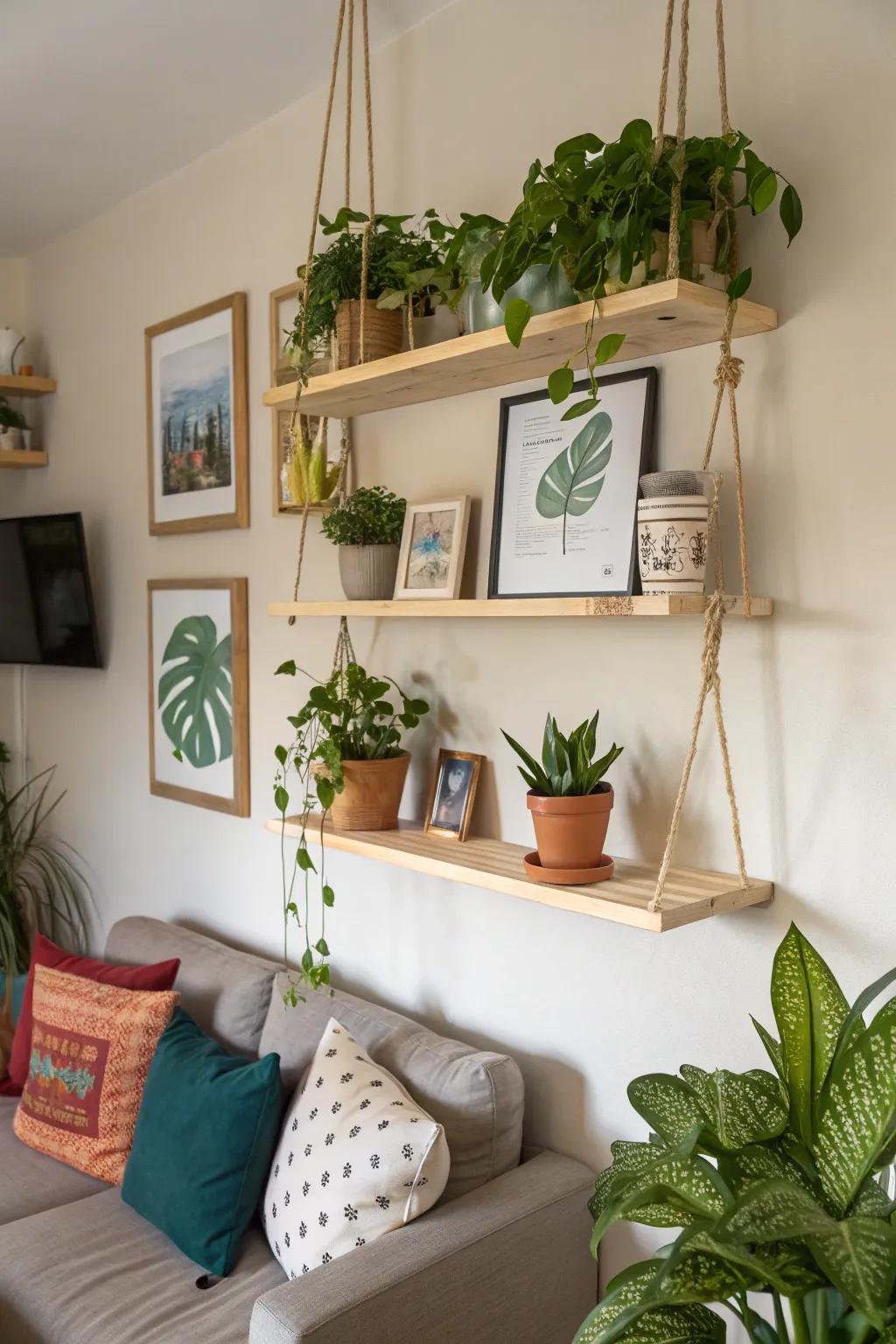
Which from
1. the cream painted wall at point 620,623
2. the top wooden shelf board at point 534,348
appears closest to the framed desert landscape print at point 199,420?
the cream painted wall at point 620,623

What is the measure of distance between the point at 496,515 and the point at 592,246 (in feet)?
1.79

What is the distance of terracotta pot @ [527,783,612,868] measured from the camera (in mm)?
1641

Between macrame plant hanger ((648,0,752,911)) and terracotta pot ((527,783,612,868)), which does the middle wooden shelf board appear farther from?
terracotta pot ((527,783,612,868))

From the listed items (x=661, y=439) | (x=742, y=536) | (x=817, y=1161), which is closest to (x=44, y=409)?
(x=661, y=439)

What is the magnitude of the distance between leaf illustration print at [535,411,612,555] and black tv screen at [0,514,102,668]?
1759 millimetres

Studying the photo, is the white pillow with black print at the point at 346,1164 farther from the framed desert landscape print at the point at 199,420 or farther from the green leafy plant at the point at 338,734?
the framed desert landscape print at the point at 199,420

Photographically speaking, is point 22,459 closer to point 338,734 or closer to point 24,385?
point 24,385

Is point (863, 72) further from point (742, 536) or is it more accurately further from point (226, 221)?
point (226, 221)

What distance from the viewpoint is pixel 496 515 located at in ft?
6.40

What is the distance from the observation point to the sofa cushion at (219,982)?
2330 millimetres

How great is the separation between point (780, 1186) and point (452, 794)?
1.06 metres

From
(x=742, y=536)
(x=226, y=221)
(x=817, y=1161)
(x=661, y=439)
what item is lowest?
(x=817, y=1161)

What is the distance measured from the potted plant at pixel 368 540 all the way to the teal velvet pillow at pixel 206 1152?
875 millimetres

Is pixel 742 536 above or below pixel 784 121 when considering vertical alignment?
below
